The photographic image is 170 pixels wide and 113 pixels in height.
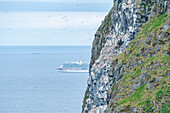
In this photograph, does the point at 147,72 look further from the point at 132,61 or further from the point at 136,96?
the point at 132,61

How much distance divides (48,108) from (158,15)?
258 ft

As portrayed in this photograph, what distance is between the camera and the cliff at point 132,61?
16.9 m

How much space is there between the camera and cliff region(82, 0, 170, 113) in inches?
664

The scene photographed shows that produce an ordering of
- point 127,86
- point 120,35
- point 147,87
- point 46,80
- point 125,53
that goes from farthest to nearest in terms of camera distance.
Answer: point 46,80 < point 120,35 < point 125,53 < point 127,86 < point 147,87

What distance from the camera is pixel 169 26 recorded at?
64.4 ft

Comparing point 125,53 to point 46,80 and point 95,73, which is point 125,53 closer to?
point 95,73

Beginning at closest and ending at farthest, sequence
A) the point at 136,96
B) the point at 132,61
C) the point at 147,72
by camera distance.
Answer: the point at 136,96, the point at 147,72, the point at 132,61

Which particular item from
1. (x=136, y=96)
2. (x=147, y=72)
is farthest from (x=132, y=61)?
(x=136, y=96)

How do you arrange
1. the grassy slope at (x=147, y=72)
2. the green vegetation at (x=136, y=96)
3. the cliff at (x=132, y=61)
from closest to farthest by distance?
1. the grassy slope at (x=147, y=72)
2. the cliff at (x=132, y=61)
3. the green vegetation at (x=136, y=96)

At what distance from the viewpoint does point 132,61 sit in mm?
20969

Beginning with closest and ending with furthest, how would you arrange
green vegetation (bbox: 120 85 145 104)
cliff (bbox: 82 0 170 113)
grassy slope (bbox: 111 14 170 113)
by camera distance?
grassy slope (bbox: 111 14 170 113) < cliff (bbox: 82 0 170 113) < green vegetation (bbox: 120 85 145 104)

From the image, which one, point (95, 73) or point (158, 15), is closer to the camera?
point (158, 15)

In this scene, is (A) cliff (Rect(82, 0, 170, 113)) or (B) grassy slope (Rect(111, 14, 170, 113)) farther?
(A) cliff (Rect(82, 0, 170, 113))

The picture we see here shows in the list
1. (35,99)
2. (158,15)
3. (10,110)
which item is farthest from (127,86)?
(35,99)
